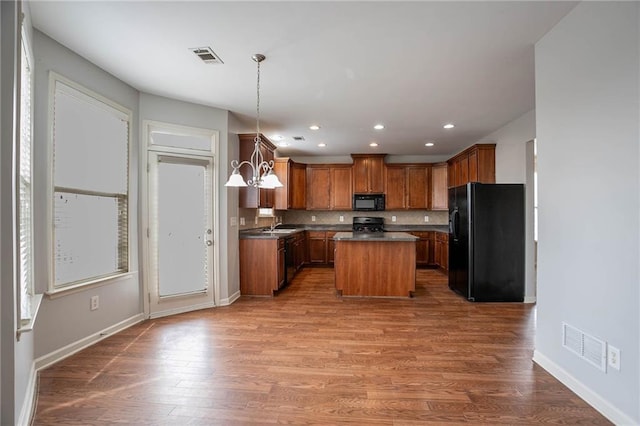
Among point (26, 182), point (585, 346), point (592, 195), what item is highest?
point (26, 182)

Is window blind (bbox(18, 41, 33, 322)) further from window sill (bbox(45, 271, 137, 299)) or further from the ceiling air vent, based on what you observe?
the ceiling air vent

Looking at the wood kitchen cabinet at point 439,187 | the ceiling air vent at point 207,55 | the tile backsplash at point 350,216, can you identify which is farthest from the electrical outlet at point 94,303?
Answer: the wood kitchen cabinet at point 439,187

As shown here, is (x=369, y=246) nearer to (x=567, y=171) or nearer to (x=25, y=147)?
(x=567, y=171)

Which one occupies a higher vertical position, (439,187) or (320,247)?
(439,187)

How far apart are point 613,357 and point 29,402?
11.9 ft

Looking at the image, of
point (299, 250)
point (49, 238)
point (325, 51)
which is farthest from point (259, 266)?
point (325, 51)

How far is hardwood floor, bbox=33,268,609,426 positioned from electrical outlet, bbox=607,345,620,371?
0.34m

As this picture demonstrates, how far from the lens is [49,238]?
252cm

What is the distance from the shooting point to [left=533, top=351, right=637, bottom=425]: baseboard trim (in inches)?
69.5

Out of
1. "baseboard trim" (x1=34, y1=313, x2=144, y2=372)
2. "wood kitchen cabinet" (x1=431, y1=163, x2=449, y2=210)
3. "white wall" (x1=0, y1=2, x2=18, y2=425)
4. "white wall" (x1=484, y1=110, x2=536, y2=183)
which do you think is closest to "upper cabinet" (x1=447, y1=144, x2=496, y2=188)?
"white wall" (x1=484, y1=110, x2=536, y2=183)

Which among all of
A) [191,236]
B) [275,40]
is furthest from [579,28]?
[191,236]

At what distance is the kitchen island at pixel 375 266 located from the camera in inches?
176

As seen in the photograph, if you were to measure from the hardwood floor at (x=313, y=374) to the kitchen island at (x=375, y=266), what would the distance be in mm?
778

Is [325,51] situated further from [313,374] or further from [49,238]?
[49,238]
